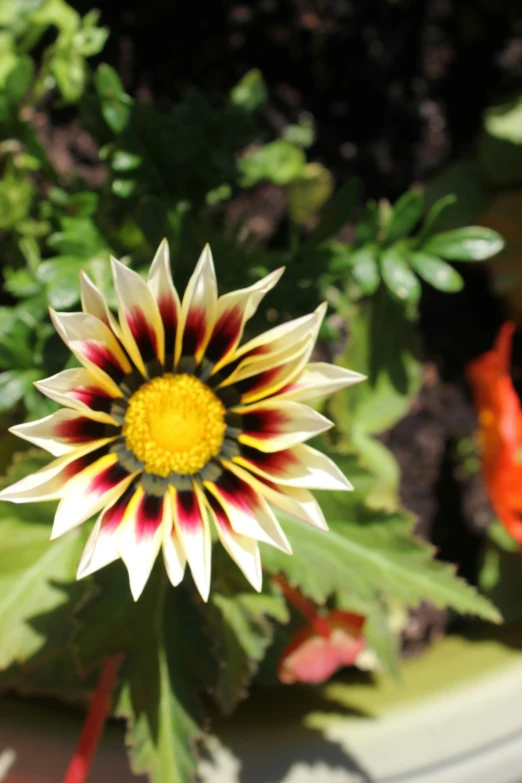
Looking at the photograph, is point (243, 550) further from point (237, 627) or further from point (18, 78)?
point (18, 78)

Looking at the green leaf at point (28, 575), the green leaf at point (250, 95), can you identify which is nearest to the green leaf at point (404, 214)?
the green leaf at point (250, 95)

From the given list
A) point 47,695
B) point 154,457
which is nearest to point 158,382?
point 154,457

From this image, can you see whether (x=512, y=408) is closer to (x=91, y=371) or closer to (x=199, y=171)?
(x=199, y=171)

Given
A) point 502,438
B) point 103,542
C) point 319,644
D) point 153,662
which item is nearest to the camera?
point 103,542

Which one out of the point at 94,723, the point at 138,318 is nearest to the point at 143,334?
the point at 138,318

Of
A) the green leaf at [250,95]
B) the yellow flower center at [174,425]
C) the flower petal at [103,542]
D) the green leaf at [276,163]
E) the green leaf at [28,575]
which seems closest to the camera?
the flower petal at [103,542]

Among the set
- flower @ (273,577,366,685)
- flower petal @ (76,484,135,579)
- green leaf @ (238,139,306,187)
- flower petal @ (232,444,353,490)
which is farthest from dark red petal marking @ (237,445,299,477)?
green leaf @ (238,139,306,187)

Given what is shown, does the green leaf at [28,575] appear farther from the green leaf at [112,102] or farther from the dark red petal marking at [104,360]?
the green leaf at [112,102]

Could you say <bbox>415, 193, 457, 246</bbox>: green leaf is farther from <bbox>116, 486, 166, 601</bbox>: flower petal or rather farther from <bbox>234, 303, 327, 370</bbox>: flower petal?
<bbox>116, 486, 166, 601</bbox>: flower petal
